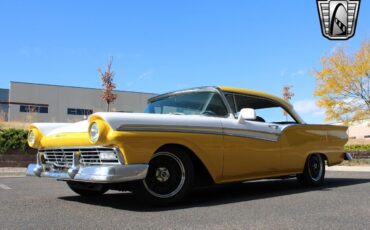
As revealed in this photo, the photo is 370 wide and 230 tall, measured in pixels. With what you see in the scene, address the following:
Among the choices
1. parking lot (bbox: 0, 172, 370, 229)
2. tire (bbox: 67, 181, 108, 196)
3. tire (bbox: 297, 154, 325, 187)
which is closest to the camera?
parking lot (bbox: 0, 172, 370, 229)

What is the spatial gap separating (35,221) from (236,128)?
2.82m

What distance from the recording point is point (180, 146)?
5.57 m

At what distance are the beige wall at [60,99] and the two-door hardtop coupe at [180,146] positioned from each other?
41748mm

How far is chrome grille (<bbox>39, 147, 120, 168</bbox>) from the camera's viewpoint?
5.15 m

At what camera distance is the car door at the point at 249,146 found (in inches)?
238

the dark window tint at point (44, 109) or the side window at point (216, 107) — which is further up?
the dark window tint at point (44, 109)

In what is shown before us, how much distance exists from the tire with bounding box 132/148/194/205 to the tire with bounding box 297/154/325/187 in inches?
103

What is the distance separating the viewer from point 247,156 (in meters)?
6.25

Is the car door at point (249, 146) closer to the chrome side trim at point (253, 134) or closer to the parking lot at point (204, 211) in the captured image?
the chrome side trim at point (253, 134)

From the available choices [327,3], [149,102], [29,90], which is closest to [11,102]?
[29,90]

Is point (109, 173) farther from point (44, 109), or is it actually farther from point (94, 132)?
point (44, 109)

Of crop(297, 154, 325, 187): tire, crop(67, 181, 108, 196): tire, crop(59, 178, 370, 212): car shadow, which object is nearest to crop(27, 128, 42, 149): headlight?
crop(67, 181, 108, 196): tire

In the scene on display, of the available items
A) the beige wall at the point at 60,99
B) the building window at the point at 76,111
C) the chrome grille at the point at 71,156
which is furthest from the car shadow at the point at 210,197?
the building window at the point at 76,111

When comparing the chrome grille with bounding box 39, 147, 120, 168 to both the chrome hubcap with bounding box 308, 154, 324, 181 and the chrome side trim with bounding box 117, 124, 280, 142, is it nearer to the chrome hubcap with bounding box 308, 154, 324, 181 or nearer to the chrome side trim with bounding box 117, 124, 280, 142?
the chrome side trim with bounding box 117, 124, 280, 142
